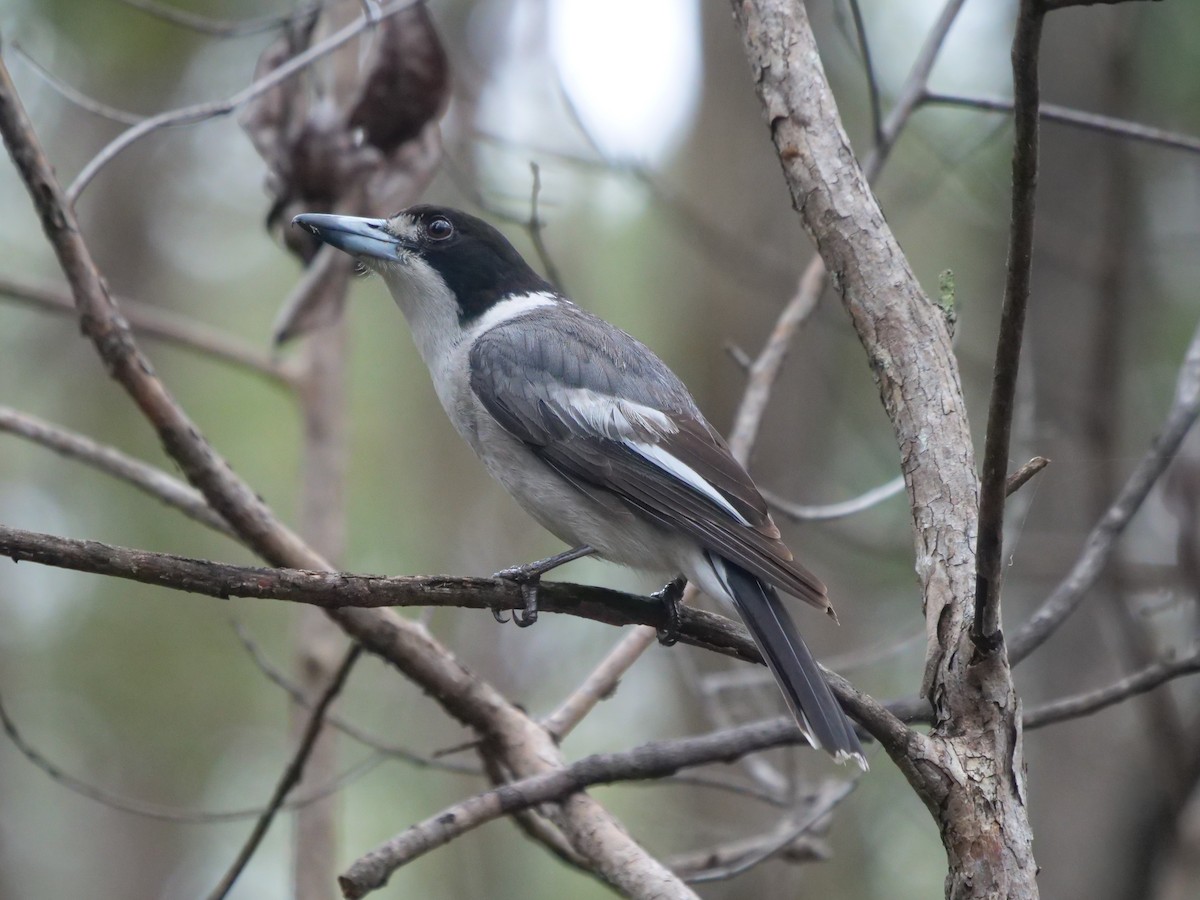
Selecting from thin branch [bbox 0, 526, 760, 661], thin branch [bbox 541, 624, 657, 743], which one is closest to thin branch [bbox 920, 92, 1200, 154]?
thin branch [bbox 0, 526, 760, 661]

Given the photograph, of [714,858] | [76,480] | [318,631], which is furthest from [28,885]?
[714,858]

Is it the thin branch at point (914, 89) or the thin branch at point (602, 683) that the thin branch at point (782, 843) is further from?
the thin branch at point (914, 89)

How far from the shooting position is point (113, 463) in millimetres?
3365

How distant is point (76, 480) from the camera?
9.70 m

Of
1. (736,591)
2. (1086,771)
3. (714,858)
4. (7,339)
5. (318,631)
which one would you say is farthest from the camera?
(7,339)

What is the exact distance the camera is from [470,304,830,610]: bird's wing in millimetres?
2937

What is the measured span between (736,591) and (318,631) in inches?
88.6

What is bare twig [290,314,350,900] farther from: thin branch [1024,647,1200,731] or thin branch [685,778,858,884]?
thin branch [1024,647,1200,731]

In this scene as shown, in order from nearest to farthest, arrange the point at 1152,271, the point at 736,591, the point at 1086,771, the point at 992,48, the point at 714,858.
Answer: the point at 736,591
the point at 714,858
the point at 1086,771
the point at 1152,271
the point at 992,48

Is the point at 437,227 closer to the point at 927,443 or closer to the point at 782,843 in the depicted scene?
the point at 927,443

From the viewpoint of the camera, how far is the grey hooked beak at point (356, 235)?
3.56 m

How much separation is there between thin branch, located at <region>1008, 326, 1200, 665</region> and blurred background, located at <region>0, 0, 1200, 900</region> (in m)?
0.31

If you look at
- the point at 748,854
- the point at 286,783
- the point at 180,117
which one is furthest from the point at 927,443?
the point at 180,117

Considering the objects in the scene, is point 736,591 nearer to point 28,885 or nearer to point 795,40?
point 795,40
